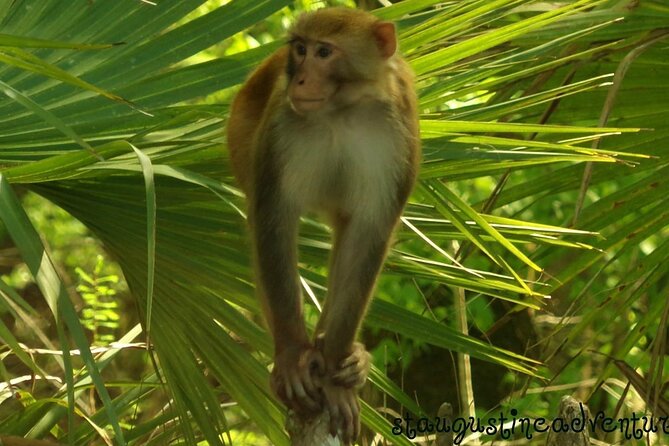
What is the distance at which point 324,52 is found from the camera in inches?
128

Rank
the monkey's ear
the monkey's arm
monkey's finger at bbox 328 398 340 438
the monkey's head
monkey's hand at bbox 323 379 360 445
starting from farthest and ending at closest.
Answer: the monkey's ear → the monkey's head → the monkey's arm → monkey's hand at bbox 323 379 360 445 → monkey's finger at bbox 328 398 340 438

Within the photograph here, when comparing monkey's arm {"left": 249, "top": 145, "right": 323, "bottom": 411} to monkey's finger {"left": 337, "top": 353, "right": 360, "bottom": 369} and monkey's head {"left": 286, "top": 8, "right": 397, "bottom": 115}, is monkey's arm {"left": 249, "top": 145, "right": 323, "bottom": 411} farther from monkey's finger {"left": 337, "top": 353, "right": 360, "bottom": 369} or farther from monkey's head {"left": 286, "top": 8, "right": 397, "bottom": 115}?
monkey's head {"left": 286, "top": 8, "right": 397, "bottom": 115}

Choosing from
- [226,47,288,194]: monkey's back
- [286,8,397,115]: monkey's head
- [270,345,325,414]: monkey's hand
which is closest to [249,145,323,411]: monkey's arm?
[270,345,325,414]: monkey's hand

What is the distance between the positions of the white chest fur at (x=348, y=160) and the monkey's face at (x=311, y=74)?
106 mm

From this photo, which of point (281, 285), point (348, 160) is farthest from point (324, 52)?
point (281, 285)

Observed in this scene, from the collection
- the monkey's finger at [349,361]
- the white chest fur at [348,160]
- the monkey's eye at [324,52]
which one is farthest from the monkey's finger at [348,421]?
the monkey's eye at [324,52]

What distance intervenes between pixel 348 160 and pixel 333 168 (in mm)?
53

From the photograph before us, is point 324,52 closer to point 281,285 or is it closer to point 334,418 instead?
point 281,285

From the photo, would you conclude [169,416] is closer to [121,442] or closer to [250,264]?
[250,264]

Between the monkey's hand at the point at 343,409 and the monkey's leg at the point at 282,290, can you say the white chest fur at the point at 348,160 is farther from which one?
the monkey's hand at the point at 343,409

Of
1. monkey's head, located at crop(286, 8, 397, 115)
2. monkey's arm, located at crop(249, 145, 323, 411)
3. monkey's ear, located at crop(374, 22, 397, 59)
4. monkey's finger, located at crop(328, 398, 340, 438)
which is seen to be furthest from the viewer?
monkey's ear, located at crop(374, 22, 397, 59)

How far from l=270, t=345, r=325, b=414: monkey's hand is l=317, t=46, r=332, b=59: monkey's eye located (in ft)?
Answer: 2.78

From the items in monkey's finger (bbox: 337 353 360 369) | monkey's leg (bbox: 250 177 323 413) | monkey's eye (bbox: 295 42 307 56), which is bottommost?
monkey's finger (bbox: 337 353 360 369)

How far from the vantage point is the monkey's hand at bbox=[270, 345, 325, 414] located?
2.99 meters
